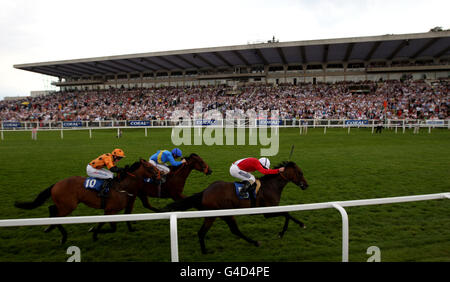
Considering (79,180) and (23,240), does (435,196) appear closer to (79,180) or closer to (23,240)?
(79,180)

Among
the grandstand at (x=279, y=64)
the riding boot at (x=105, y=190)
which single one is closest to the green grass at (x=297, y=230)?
the riding boot at (x=105, y=190)

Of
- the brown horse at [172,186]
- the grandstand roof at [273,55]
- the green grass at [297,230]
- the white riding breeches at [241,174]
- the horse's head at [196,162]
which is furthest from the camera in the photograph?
the grandstand roof at [273,55]

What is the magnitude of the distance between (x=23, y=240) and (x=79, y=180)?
1.17 m

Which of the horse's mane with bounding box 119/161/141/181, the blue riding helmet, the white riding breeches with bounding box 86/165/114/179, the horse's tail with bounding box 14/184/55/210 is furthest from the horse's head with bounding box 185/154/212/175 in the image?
the horse's tail with bounding box 14/184/55/210

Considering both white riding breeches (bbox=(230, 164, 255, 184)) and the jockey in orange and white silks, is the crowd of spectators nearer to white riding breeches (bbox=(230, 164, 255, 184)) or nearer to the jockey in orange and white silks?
white riding breeches (bbox=(230, 164, 255, 184))

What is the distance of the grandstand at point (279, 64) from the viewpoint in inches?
1208

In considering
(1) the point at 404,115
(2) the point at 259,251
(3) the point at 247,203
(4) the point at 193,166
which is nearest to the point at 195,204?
(3) the point at 247,203

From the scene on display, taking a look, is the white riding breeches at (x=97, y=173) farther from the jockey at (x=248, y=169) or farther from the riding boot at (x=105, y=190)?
the jockey at (x=248, y=169)

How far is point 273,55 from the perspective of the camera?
1384 inches

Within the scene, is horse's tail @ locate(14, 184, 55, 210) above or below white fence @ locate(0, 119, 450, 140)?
below

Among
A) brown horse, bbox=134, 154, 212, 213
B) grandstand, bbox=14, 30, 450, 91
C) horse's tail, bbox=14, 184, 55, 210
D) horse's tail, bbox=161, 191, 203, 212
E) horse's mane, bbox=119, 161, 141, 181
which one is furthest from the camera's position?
grandstand, bbox=14, 30, 450, 91

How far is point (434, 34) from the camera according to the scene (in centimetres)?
2741

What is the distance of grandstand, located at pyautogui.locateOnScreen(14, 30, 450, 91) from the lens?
101 feet

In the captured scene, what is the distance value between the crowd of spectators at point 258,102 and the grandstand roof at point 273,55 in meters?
3.43
